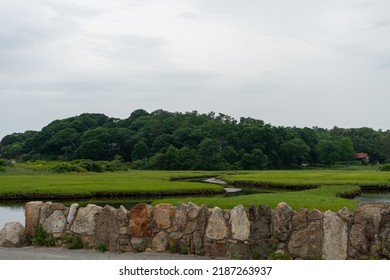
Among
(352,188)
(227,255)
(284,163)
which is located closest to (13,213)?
(227,255)

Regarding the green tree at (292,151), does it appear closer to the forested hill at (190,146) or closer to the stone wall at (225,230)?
the forested hill at (190,146)

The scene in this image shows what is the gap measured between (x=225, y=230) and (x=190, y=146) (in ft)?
375

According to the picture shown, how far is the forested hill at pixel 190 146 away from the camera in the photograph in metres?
115

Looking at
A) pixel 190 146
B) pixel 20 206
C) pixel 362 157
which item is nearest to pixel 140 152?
pixel 190 146

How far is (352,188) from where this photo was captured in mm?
45031

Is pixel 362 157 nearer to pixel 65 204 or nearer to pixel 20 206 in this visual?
pixel 65 204

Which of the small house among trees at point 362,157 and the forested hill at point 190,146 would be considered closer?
the forested hill at point 190,146

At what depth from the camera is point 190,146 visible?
12762 centimetres

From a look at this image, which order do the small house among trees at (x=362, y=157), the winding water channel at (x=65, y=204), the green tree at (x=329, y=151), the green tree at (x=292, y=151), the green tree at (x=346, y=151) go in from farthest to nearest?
the small house among trees at (x=362, y=157), the green tree at (x=346, y=151), the green tree at (x=329, y=151), the green tree at (x=292, y=151), the winding water channel at (x=65, y=204)

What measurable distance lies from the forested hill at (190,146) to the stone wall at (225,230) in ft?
317

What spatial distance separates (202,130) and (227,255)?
402 ft

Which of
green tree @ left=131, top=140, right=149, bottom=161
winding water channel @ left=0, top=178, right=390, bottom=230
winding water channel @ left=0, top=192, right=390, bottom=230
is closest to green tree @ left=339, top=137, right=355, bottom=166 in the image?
green tree @ left=131, top=140, right=149, bottom=161

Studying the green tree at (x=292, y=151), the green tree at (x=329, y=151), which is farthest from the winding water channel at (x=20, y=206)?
the green tree at (x=329, y=151)

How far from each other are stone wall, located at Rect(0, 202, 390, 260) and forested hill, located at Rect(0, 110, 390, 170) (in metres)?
96.5
